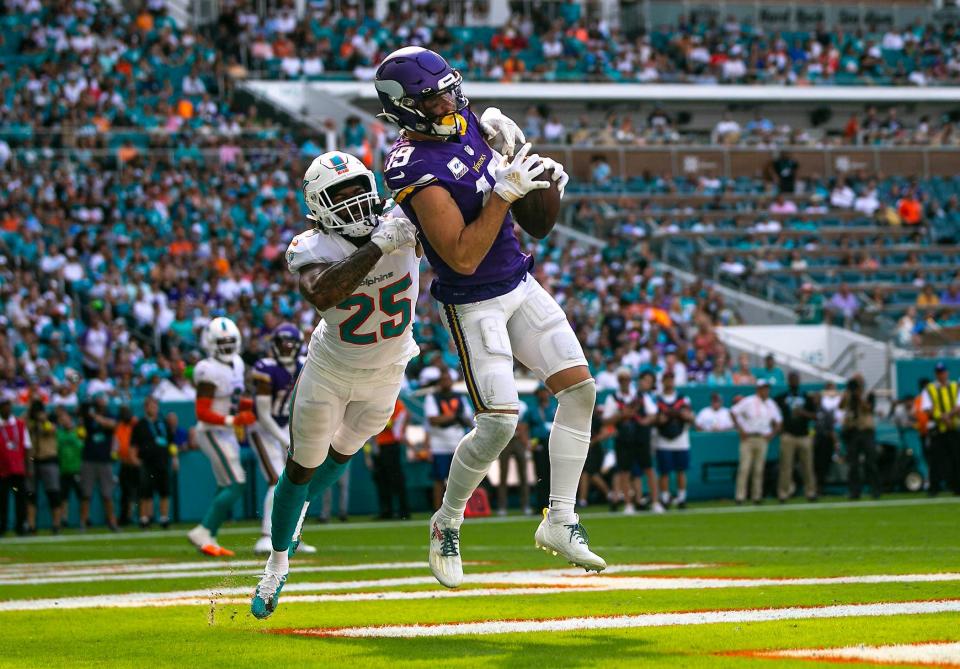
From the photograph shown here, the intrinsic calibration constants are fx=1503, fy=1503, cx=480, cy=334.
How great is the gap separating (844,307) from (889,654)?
23.5 meters

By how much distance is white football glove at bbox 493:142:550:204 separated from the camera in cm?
647

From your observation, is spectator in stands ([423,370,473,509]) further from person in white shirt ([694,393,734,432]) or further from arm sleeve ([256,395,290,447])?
arm sleeve ([256,395,290,447])

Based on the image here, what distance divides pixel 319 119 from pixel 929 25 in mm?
19055

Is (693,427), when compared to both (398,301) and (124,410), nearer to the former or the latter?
(124,410)

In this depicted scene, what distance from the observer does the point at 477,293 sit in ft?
22.6

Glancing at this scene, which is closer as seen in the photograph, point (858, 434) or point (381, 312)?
point (381, 312)

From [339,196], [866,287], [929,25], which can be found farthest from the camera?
[929,25]

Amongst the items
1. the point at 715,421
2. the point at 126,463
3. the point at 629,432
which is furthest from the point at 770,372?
the point at 126,463

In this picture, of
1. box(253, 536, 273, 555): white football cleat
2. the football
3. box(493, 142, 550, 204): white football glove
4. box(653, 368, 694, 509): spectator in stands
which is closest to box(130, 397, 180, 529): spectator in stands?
box(253, 536, 273, 555): white football cleat

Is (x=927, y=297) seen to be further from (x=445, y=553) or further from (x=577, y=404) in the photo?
(x=445, y=553)

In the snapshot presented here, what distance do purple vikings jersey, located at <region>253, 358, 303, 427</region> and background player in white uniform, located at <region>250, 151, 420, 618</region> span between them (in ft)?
17.9

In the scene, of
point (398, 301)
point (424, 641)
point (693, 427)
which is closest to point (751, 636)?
point (424, 641)

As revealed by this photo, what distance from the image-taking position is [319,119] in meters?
30.6

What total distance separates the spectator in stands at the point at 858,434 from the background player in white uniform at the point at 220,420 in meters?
9.67
